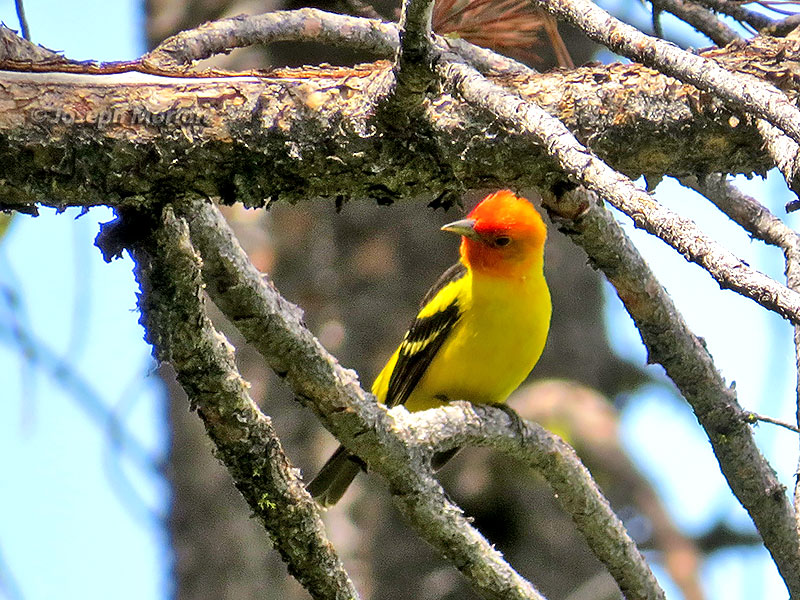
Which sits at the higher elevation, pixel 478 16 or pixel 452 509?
pixel 478 16

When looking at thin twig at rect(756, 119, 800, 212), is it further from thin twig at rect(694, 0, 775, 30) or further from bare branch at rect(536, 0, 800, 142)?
thin twig at rect(694, 0, 775, 30)

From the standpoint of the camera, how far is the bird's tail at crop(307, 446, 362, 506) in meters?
4.30

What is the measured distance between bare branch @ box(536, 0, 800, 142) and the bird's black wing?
303 centimetres

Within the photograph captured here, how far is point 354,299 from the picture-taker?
16.9ft

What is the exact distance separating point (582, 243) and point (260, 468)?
953mm

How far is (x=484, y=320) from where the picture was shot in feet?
14.9

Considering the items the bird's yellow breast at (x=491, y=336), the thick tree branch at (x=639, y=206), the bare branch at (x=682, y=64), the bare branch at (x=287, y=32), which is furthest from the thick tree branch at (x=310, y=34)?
the bird's yellow breast at (x=491, y=336)

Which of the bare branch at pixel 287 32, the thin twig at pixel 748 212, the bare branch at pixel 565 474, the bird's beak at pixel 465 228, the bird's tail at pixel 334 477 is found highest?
the bare branch at pixel 287 32

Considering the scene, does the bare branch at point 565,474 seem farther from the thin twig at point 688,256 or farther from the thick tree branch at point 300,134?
the thick tree branch at point 300,134

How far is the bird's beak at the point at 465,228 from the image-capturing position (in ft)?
14.5

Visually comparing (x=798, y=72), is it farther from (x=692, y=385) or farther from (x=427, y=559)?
(x=427, y=559)

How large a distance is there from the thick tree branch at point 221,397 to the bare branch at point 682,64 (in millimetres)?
783

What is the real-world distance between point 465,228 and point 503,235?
7.2 inches

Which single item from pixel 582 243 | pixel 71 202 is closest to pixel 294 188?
pixel 71 202
